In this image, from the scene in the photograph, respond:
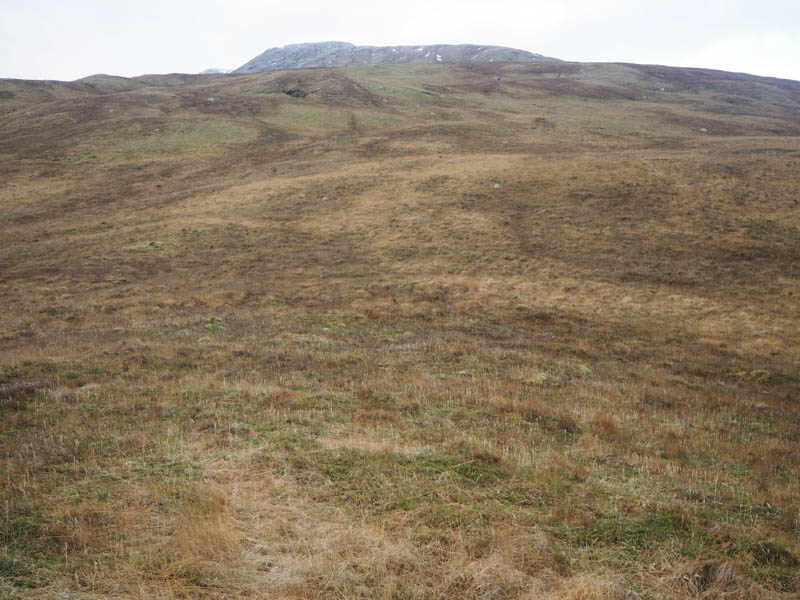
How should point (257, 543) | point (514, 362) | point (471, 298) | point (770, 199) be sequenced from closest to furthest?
1. point (257, 543)
2. point (514, 362)
3. point (471, 298)
4. point (770, 199)

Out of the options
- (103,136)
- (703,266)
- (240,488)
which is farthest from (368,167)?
(240,488)

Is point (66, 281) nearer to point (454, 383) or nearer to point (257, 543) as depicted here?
point (454, 383)

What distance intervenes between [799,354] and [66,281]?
1480 inches

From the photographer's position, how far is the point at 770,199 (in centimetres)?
3606

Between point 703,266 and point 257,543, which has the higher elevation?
point 703,266

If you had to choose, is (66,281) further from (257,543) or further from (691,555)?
(691,555)

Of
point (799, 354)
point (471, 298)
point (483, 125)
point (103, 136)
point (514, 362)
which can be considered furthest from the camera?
point (483, 125)

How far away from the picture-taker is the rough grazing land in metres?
5.06

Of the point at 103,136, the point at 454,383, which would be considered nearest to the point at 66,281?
the point at 454,383

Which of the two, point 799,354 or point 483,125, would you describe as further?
point 483,125

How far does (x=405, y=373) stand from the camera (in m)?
12.8

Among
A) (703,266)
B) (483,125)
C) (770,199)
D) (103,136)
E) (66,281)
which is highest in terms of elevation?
(483,125)

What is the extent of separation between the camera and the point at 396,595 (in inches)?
174

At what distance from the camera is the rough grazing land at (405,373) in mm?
5059
